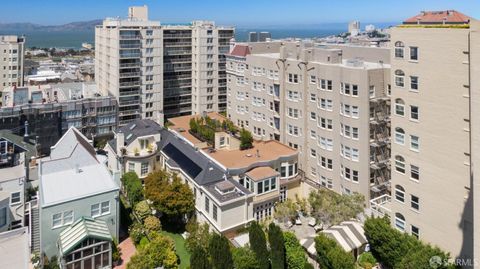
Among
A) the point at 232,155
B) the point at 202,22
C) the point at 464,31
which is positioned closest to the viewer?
the point at 464,31

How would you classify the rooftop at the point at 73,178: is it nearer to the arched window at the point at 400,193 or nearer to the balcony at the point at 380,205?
the balcony at the point at 380,205

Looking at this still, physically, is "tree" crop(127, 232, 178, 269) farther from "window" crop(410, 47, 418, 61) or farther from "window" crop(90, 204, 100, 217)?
"window" crop(410, 47, 418, 61)

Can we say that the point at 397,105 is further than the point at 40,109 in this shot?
No

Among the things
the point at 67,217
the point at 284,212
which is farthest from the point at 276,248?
the point at 67,217

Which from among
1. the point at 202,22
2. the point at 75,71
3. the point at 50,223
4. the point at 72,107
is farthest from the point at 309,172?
the point at 75,71

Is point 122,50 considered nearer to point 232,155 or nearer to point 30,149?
point 30,149

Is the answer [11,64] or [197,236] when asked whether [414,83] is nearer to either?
[197,236]

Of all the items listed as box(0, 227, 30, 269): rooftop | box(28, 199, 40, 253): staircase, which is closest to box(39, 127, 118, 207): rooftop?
box(28, 199, 40, 253): staircase
